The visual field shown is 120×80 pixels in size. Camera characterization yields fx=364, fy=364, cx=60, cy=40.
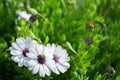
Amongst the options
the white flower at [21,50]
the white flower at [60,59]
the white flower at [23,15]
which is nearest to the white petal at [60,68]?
the white flower at [60,59]

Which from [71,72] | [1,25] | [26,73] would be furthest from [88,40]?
[1,25]

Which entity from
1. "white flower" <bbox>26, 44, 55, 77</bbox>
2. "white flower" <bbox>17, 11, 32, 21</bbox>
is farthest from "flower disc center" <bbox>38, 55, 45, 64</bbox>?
"white flower" <bbox>17, 11, 32, 21</bbox>

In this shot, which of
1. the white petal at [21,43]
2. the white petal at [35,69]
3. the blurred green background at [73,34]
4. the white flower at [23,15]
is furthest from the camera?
the white flower at [23,15]

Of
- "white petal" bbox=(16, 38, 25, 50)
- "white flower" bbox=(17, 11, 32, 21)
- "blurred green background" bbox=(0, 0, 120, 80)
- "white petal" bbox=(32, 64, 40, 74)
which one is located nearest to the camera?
"white petal" bbox=(32, 64, 40, 74)

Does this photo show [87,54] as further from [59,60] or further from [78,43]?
[59,60]

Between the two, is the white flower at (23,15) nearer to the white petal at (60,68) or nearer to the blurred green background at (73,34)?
the blurred green background at (73,34)

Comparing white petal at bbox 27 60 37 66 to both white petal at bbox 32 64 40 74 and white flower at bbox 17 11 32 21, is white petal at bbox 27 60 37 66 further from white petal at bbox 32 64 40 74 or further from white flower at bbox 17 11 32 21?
white flower at bbox 17 11 32 21

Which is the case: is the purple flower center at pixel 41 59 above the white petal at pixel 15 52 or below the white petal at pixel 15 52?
below
